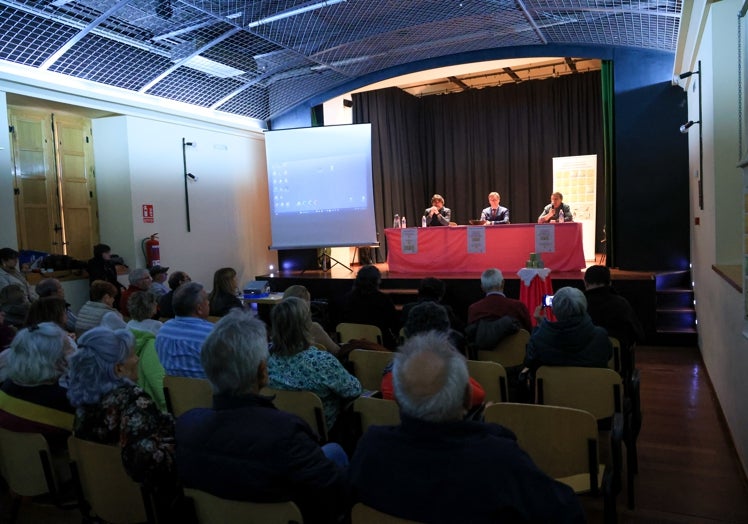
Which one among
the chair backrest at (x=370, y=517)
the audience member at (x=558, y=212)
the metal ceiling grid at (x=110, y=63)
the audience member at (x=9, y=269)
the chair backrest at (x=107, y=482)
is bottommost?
the chair backrest at (x=107, y=482)

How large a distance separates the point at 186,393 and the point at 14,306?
2344mm

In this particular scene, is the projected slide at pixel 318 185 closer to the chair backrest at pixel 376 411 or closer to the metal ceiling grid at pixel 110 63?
the metal ceiling grid at pixel 110 63

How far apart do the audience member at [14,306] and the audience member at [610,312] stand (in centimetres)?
394

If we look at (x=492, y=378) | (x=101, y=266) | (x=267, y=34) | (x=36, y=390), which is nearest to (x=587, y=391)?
(x=492, y=378)

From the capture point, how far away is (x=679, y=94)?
7.35 metres

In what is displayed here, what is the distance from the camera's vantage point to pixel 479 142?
1172 cm

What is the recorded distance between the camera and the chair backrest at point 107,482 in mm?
2041

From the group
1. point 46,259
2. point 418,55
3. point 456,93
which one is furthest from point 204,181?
point 456,93

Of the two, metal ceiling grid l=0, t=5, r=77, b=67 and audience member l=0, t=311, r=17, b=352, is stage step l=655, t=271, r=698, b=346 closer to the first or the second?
audience member l=0, t=311, r=17, b=352

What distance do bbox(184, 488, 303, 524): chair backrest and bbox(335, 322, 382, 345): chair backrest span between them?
2.70 meters

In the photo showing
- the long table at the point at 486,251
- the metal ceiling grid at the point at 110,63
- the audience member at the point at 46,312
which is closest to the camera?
the audience member at the point at 46,312

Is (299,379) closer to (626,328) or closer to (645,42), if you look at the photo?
(626,328)

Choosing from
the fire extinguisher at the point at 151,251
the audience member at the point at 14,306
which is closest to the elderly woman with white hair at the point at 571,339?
the audience member at the point at 14,306

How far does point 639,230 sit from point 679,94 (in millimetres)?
1715
